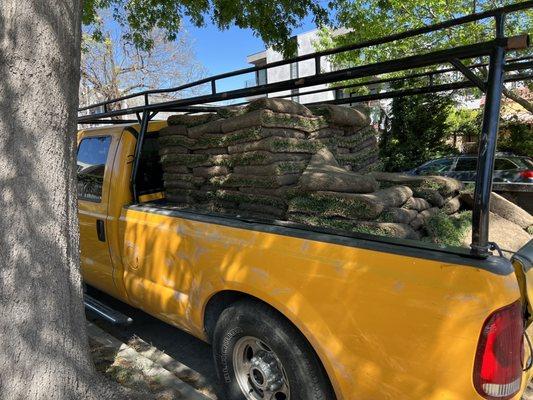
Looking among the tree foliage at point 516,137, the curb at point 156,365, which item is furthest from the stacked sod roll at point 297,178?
the tree foliage at point 516,137

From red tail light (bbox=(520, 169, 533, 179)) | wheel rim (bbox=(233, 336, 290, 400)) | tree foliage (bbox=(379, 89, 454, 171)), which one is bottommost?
wheel rim (bbox=(233, 336, 290, 400))

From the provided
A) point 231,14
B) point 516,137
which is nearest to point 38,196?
point 231,14

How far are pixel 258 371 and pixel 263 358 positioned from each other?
10cm

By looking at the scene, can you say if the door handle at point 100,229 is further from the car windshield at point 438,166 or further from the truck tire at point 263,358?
the car windshield at point 438,166

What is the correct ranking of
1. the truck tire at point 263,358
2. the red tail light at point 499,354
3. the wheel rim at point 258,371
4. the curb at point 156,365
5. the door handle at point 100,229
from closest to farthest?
the red tail light at point 499,354, the truck tire at point 263,358, the wheel rim at point 258,371, the curb at point 156,365, the door handle at point 100,229

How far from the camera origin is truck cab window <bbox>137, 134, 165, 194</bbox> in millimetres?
3918

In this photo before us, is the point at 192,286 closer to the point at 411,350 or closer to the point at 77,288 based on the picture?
the point at 77,288

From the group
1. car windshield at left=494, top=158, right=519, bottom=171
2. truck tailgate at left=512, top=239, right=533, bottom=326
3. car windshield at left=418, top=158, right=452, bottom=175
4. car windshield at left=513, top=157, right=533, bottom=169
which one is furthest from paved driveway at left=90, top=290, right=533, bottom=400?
car windshield at left=513, top=157, right=533, bottom=169

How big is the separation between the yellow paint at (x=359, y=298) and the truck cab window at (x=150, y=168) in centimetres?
105

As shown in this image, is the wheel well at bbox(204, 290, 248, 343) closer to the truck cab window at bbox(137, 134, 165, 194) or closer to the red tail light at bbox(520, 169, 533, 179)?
the truck cab window at bbox(137, 134, 165, 194)

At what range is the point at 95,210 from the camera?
3787 mm

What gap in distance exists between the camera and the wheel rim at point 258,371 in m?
2.43

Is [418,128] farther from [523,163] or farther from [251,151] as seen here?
[251,151]

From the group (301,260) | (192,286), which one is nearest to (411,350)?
(301,260)
